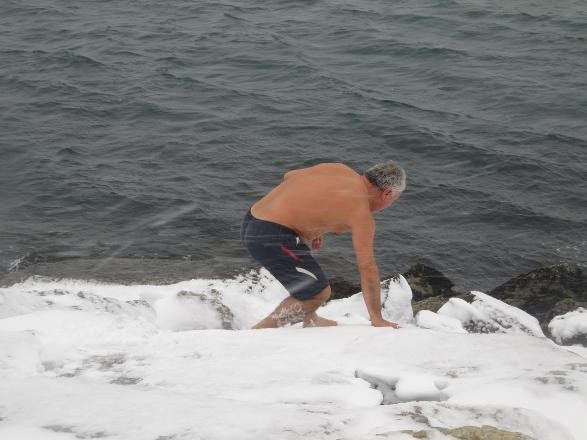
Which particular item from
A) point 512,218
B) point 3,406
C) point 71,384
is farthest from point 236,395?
point 512,218

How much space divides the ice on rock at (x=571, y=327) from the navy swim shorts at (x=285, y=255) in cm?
230

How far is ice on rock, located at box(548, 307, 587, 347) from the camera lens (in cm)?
680

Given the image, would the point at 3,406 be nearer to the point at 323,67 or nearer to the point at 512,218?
the point at 512,218

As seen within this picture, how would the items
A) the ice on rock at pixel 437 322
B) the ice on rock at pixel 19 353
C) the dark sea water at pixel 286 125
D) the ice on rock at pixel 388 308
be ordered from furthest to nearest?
the dark sea water at pixel 286 125, the ice on rock at pixel 388 308, the ice on rock at pixel 437 322, the ice on rock at pixel 19 353

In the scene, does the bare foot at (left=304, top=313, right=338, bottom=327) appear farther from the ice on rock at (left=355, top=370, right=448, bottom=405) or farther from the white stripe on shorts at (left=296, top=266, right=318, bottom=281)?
the ice on rock at (left=355, top=370, right=448, bottom=405)

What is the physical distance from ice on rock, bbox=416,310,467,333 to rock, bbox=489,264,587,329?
1.39m

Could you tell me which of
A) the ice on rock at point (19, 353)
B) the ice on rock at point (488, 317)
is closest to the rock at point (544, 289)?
the ice on rock at point (488, 317)

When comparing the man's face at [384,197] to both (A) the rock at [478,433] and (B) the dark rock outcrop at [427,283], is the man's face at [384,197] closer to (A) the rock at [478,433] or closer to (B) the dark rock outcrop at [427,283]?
(A) the rock at [478,433]

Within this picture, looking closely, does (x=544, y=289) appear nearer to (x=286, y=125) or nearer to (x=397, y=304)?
(x=397, y=304)

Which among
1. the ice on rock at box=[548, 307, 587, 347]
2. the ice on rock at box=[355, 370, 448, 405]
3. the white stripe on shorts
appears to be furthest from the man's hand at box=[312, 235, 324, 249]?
the ice on rock at box=[548, 307, 587, 347]

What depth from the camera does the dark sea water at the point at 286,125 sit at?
1034 centimetres

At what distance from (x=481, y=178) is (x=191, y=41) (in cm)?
999

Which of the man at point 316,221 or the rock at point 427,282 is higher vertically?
the man at point 316,221

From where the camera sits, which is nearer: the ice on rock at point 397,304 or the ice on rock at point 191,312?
the ice on rock at point 191,312
